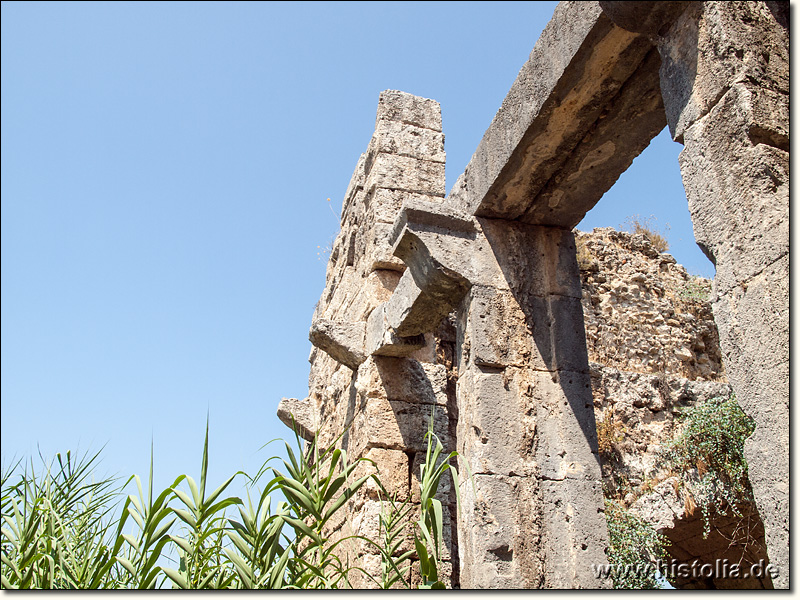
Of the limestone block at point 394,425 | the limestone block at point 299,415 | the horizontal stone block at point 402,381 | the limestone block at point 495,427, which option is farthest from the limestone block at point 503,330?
the limestone block at point 299,415

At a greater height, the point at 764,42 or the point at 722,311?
the point at 764,42

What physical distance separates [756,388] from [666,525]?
4533 mm

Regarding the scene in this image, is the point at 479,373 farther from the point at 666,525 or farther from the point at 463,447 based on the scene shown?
the point at 666,525

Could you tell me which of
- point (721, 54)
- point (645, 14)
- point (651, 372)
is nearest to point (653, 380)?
point (651, 372)

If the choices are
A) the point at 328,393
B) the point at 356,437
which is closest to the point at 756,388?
the point at 356,437

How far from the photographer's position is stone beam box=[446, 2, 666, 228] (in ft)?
11.6

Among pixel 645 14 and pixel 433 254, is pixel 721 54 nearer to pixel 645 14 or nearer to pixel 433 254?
pixel 645 14

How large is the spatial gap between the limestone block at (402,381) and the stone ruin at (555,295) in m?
0.02

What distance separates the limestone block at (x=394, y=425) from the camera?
18.5 feet

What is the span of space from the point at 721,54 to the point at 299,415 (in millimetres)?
6098

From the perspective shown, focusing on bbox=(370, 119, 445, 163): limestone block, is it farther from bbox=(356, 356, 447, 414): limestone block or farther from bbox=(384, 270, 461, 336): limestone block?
Result: bbox=(356, 356, 447, 414): limestone block

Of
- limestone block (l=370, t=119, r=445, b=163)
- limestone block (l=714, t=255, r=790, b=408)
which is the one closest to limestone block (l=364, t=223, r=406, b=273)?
limestone block (l=370, t=119, r=445, b=163)

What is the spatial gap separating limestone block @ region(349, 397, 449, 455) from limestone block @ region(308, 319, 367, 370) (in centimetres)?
45

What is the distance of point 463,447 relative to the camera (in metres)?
4.28
